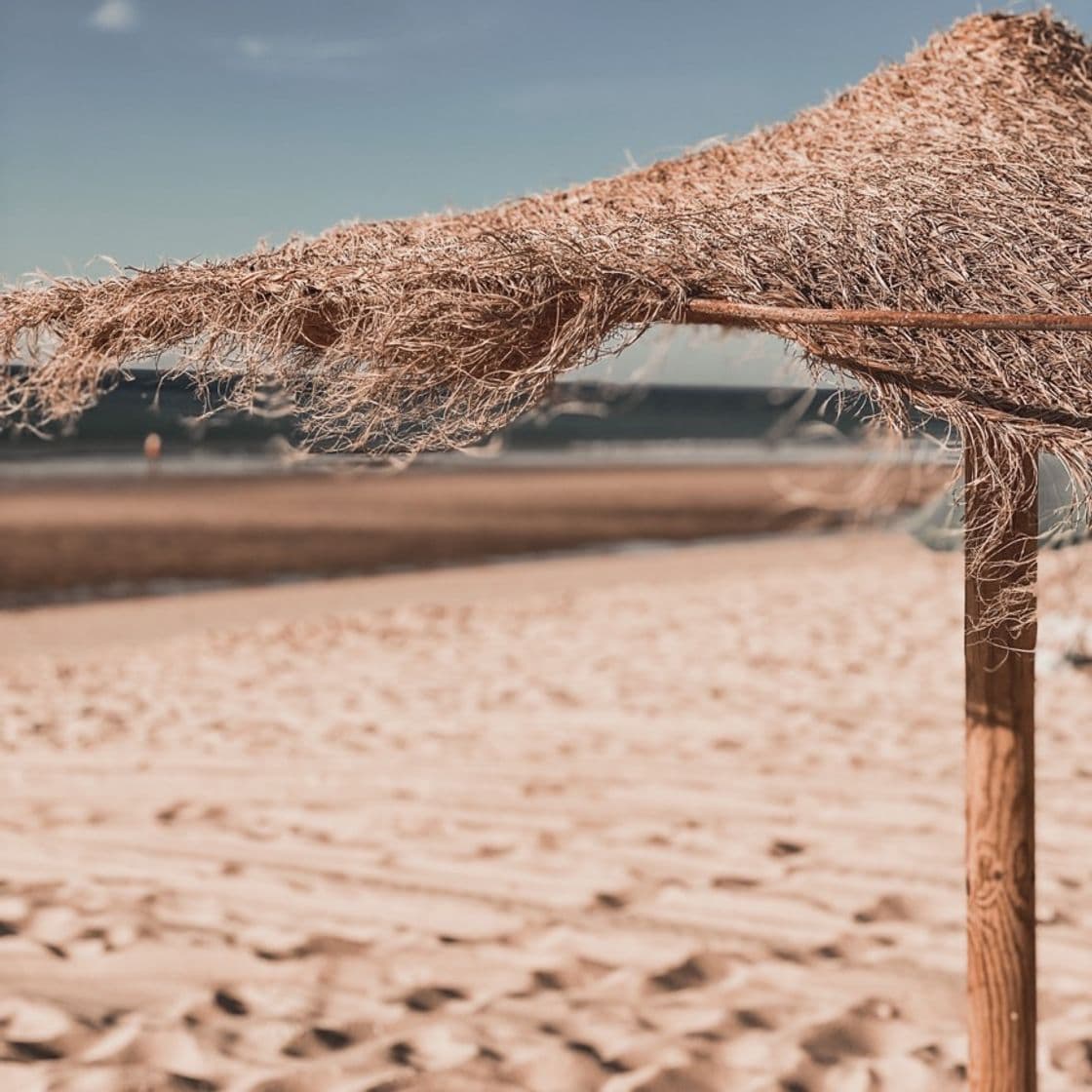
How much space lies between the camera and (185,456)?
99.0 feet

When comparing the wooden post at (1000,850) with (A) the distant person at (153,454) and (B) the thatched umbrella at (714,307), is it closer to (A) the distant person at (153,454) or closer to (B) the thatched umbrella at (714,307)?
(B) the thatched umbrella at (714,307)

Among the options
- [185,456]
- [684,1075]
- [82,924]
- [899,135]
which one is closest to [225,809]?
[82,924]

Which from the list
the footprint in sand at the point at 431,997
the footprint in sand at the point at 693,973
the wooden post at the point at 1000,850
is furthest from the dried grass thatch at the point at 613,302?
the footprint in sand at the point at 693,973

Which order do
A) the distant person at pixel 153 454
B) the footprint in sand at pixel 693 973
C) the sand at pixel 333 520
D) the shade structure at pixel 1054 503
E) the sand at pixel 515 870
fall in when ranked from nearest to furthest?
1. the shade structure at pixel 1054 503
2. the sand at pixel 515 870
3. the footprint in sand at pixel 693 973
4. the sand at pixel 333 520
5. the distant person at pixel 153 454

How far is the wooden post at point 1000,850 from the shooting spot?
218 centimetres

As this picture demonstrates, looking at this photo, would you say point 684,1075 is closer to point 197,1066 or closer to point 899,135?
point 197,1066

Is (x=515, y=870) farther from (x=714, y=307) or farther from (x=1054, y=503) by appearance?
(x=714, y=307)

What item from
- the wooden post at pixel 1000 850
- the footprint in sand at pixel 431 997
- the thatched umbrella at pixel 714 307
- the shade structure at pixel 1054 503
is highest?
the thatched umbrella at pixel 714 307

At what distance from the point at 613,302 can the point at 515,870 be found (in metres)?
2.97

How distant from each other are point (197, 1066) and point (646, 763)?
311 cm

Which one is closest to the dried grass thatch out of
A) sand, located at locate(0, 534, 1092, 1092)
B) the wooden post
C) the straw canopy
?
the straw canopy

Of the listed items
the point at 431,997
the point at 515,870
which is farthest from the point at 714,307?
the point at 515,870

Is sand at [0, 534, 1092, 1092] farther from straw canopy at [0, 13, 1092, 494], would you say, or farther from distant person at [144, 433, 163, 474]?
distant person at [144, 433, 163, 474]

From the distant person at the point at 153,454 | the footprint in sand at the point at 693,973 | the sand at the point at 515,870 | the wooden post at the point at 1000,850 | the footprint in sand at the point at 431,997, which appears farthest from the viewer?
the distant person at the point at 153,454
